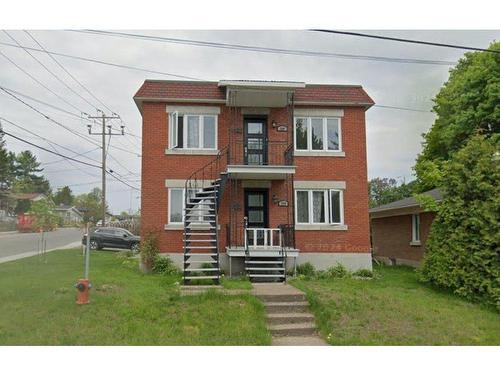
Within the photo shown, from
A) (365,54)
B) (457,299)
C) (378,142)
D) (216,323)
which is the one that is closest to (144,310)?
(216,323)

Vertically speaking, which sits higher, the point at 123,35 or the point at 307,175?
the point at 123,35

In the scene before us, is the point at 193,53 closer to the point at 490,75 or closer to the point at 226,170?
the point at 226,170

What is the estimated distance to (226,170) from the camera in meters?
12.3

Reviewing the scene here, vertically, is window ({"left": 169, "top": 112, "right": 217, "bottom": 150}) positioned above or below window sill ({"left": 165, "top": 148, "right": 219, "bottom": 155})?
above

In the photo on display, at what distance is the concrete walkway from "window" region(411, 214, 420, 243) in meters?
9.20

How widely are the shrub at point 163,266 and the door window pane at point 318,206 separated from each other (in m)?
4.56

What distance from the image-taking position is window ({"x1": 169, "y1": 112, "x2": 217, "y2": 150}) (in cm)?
1289

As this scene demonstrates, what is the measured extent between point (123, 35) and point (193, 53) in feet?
5.84

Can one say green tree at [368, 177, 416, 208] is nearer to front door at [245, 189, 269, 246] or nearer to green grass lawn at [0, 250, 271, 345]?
front door at [245, 189, 269, 246]

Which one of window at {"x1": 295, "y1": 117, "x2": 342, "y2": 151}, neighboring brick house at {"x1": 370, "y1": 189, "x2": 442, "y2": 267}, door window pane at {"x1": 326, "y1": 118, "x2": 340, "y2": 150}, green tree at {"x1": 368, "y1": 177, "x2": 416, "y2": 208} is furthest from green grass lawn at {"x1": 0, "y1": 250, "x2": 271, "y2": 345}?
green tree at {"x1": 368, "y1": 177, "x2": 416, "y2": 208}

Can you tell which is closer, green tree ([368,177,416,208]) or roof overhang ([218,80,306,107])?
roof overhang ([218,80,306,107])

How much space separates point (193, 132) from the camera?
1305 cm

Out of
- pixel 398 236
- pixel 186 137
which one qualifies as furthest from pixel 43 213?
pixel 398 236

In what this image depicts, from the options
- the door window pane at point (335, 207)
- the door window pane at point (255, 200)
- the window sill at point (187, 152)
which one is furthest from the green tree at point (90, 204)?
the door window pane at point (335, 207)
